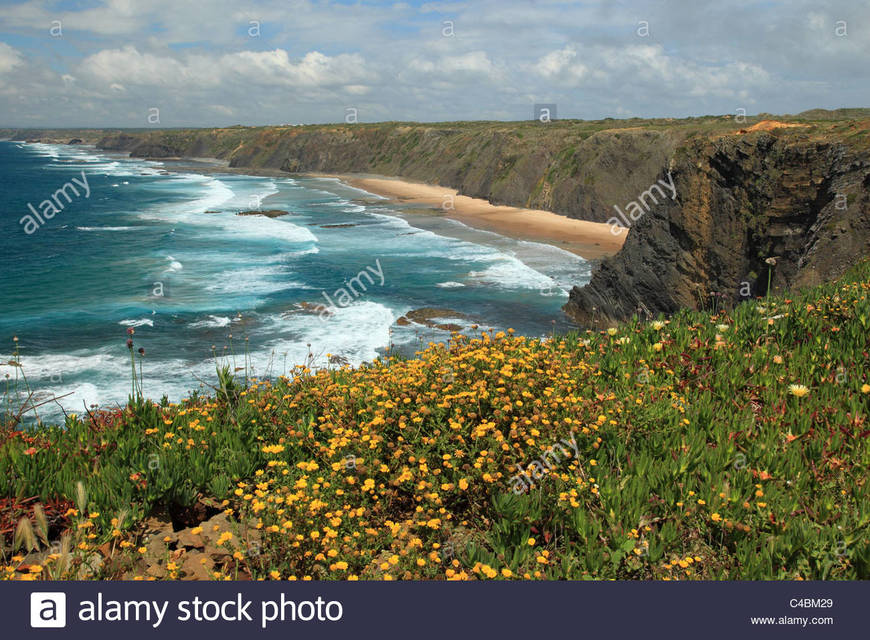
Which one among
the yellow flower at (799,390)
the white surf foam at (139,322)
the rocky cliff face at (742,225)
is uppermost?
the rocky cliff face at (742,225)

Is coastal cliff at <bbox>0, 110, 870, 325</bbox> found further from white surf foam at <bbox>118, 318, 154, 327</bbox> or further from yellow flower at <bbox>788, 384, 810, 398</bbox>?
white surf foam at <bbox>118, 318, 154, 327</bbox>

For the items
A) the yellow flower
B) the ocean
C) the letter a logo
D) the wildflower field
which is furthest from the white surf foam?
the yellow flower

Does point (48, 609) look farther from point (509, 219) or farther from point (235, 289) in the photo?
point (509, 219)

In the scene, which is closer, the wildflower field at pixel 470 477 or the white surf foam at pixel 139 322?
the wildflower field at pixel 470 477

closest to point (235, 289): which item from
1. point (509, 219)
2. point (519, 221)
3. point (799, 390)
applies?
point (799, 390)

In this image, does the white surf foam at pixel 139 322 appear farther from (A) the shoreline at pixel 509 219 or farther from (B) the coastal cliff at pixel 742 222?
(A) the shoreline at pixel 509 219

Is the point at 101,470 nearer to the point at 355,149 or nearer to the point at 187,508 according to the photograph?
the point at 187,508

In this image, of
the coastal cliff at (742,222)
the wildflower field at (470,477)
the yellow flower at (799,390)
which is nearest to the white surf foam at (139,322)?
the coastal cliff at (742,222)
